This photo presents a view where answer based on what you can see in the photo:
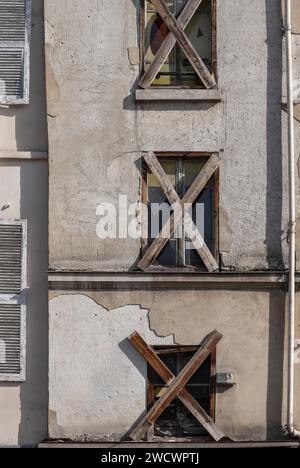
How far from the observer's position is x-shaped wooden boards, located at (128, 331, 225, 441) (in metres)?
8.08

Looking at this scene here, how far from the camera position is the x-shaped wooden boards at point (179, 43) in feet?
26.9

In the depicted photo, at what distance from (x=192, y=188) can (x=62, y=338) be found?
87.5 inches

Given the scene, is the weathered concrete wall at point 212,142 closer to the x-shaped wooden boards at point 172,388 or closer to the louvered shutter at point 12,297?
the louvered shutter at point 12,297

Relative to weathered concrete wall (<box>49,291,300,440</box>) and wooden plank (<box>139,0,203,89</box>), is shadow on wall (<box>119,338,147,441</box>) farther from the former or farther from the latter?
wooden plank (<box>139,0,203,89</box>)

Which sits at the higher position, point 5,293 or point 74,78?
point 74,78

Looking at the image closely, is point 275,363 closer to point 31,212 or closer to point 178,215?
point 178,215

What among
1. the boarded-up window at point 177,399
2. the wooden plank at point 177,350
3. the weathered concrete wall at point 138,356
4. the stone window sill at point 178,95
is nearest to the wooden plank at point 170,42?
the stone window sill at point 178,95

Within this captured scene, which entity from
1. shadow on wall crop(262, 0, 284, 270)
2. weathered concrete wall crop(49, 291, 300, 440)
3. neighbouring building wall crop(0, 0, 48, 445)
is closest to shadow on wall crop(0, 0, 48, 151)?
neighbouring building wall crop(0, 0, 48, 445)

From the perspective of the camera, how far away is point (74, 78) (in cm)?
827

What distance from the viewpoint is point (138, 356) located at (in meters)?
8.16

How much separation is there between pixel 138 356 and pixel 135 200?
5.74ft

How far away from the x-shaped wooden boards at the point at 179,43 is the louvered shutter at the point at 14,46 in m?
1.45
